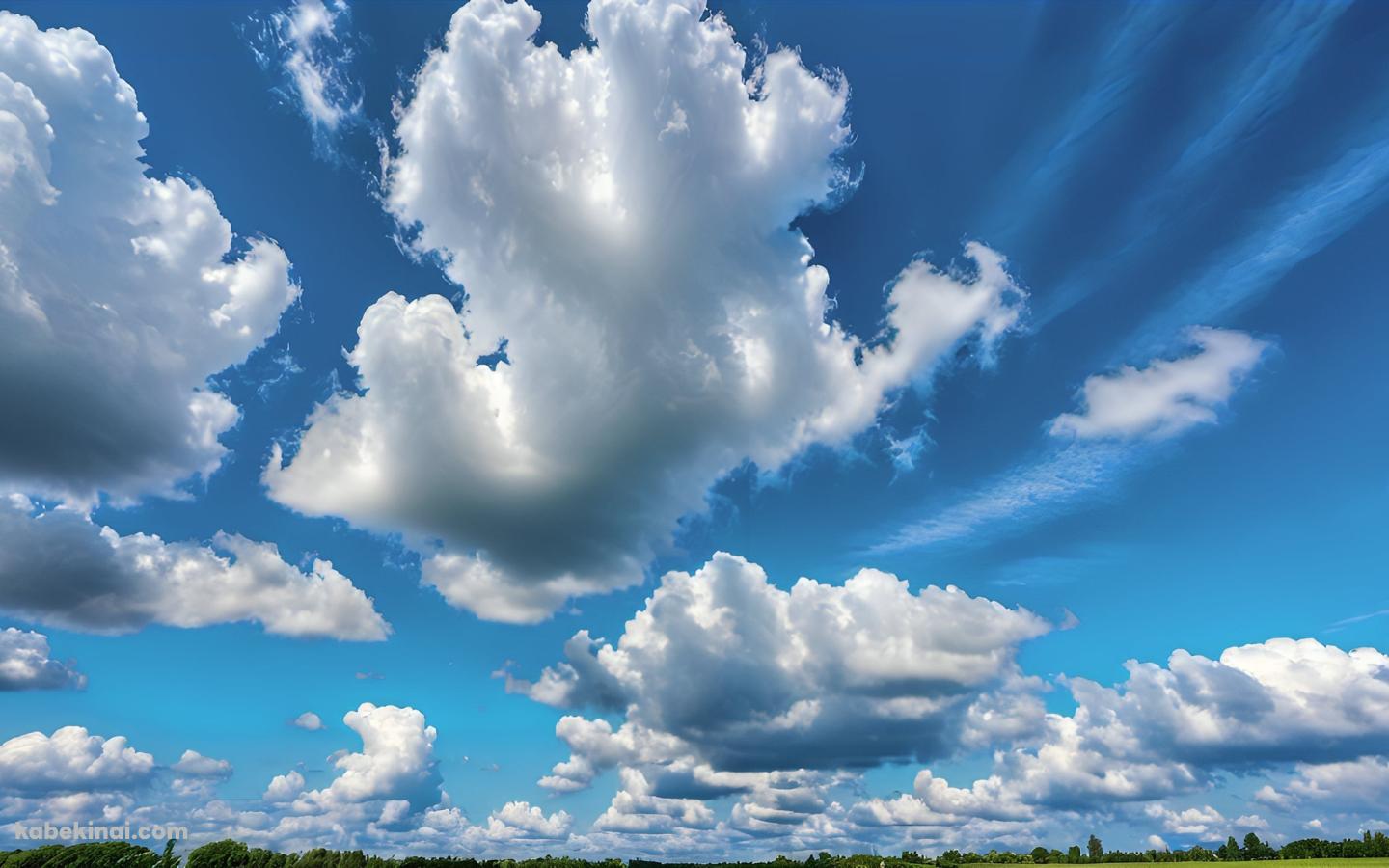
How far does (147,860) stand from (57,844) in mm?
20918

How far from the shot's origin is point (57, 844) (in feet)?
601

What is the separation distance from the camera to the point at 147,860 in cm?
19175
